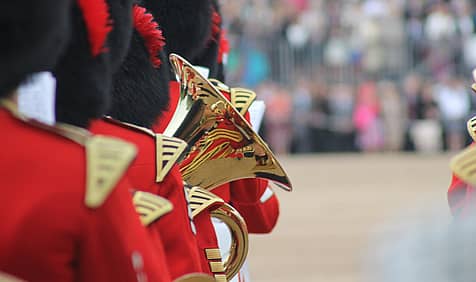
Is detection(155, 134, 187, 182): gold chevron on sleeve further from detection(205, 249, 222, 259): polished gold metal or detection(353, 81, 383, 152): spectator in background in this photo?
detection(353, 81, 383, 152): spectator in background

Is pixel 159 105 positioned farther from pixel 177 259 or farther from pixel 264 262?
pixel 264 262

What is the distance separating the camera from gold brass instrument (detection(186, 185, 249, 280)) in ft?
8.77

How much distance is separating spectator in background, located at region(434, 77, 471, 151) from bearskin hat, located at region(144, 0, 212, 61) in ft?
31.4

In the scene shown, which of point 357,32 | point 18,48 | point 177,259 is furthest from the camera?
point 357,32

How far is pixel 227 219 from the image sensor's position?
280cm

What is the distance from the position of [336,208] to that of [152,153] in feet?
23.1

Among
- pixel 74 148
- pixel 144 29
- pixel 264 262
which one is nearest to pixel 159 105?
pixel 144 29

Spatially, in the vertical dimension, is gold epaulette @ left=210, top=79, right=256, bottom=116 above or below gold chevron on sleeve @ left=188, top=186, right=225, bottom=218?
above

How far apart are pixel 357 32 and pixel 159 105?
12321 millimetres

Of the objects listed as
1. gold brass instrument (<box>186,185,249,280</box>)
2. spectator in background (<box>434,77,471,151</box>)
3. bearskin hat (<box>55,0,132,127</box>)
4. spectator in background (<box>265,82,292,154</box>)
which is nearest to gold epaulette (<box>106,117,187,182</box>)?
bearskin hat (<box>55,0,132,127</box>)

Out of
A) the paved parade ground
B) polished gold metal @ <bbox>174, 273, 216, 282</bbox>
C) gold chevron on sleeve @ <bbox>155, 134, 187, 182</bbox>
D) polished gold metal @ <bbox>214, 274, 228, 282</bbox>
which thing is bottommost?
the paved parade ground

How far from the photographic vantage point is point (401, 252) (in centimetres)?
96

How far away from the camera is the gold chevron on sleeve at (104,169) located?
1556mm

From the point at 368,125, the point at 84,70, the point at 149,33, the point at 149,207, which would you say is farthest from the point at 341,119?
the point at 84,70
